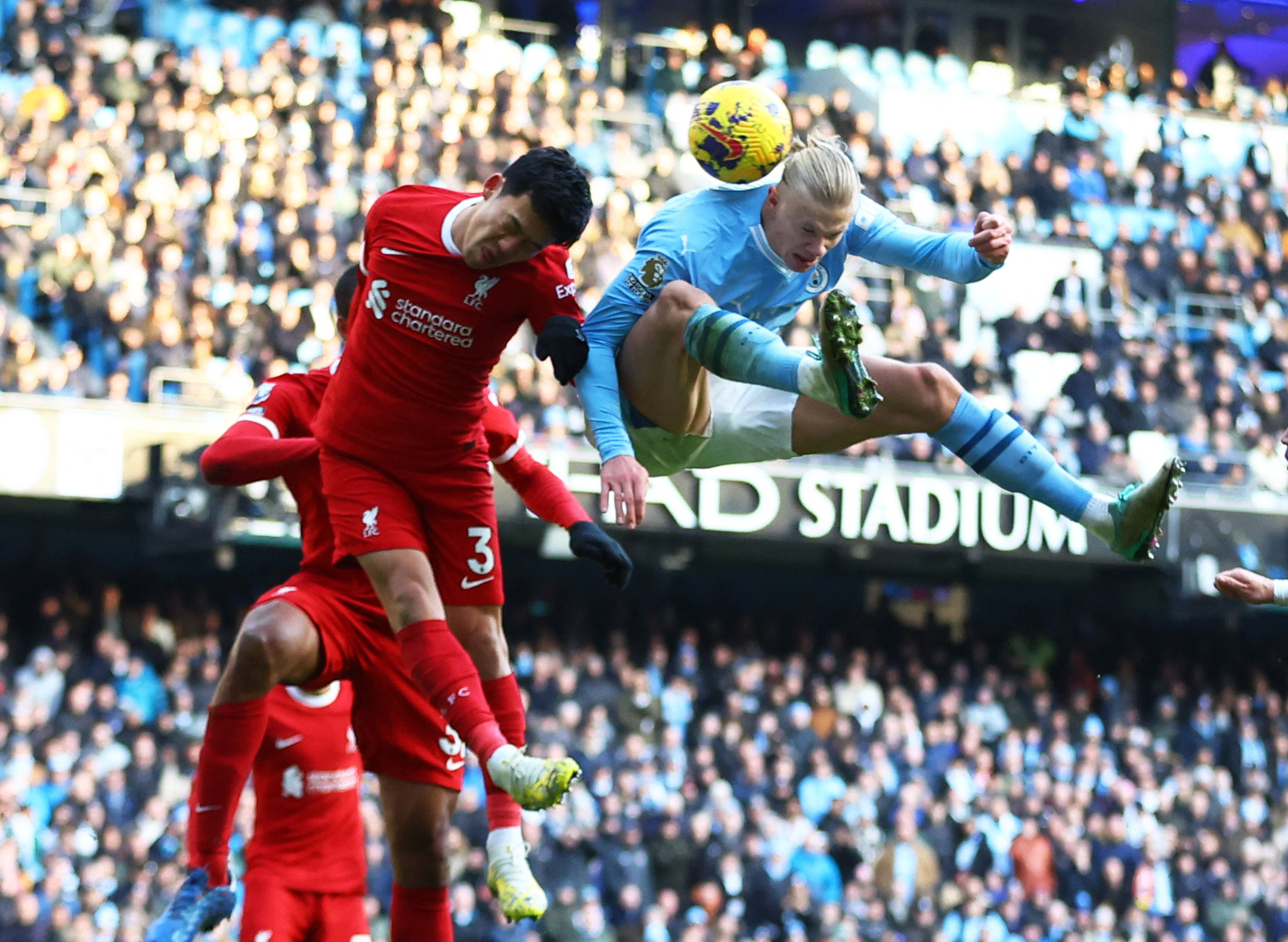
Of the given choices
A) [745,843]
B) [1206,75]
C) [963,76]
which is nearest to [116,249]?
[745,843]

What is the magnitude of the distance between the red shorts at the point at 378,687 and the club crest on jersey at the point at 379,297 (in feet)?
3.70

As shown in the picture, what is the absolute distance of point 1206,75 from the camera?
901 inches

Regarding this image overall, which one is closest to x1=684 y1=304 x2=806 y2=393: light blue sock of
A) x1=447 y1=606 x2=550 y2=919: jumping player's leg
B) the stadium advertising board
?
x1=447 y1=606 x2=550 y2=919: jumping player's leg

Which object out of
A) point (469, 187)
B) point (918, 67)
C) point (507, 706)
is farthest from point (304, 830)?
point (918, 67)

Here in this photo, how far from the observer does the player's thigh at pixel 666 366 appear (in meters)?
5.78

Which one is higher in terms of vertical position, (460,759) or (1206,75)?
(1206,75)

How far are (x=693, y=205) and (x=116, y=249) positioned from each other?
9.24 meters

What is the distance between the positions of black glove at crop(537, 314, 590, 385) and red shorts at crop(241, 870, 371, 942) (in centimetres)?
245

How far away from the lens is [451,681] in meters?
5.48

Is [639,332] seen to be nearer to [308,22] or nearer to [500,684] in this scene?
[500,684]

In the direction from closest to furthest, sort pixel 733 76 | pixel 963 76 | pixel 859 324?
pixel 859 324
pixel 733 76
pixel 963 76

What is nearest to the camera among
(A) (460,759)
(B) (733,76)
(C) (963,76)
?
(A) (460,759)

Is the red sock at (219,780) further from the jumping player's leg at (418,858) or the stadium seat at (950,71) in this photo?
the stadium seat at (950,71)

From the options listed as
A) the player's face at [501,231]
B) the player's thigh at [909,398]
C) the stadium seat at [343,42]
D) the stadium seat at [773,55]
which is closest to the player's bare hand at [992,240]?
the player's thigh at [909,398]
